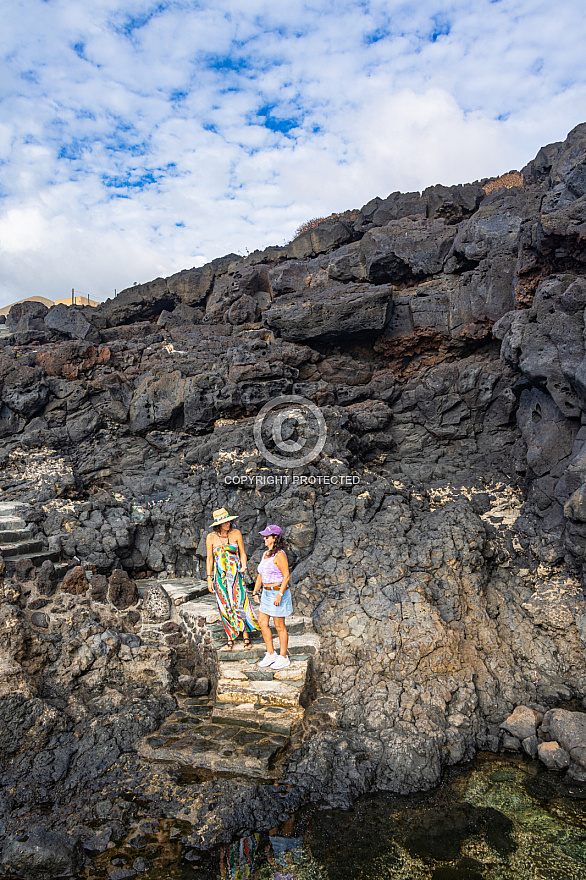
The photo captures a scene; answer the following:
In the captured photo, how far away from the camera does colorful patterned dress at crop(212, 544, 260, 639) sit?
20.0 feet

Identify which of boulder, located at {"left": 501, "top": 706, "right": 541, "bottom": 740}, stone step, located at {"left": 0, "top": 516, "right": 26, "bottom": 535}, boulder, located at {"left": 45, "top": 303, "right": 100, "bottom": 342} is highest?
boulder, located at {"left": 45, "top": 303, "right": 100, "bottom": 342}

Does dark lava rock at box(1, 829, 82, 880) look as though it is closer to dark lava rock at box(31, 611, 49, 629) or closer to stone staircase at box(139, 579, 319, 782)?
stone staircase at box(139, 579, 319, 782)

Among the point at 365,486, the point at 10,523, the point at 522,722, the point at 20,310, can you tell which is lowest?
the point at 522,722

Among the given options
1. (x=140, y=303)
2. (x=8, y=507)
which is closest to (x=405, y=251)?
(x=8, y=507)

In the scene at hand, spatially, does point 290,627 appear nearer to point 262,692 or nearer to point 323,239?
point 262,692

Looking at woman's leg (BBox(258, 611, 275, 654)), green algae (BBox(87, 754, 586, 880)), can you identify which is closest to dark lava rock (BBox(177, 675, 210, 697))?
woman's leg (BBox(258, 611, 275, 654))

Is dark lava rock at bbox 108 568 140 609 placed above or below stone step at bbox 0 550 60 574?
below

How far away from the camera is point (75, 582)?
6.97 meters

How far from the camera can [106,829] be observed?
13.2 ft

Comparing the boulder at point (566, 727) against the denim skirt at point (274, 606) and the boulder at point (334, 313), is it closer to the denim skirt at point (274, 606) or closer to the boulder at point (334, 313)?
the denim skirt at point (274, 606)

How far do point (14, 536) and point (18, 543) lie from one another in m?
0.16

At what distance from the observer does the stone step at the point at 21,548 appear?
24.7 feet

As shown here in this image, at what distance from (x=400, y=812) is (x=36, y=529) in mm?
6901

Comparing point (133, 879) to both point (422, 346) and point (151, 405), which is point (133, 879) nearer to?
point (151, 405)
